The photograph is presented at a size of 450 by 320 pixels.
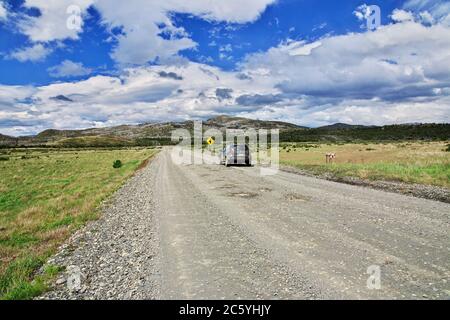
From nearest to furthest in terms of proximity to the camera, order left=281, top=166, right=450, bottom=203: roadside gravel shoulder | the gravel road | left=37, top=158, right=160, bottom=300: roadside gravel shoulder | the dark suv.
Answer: the gravel road → left=37, top=158, right=160, bottom=300: roadside gravel shoulder → left=281, top=166, right=450, bottom=203: roadside gravel shoulder → the dark suv

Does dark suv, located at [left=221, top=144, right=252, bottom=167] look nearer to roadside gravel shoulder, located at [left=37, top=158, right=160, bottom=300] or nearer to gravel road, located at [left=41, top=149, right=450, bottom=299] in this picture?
gravel road, located at [left=41, top=149, right=450, bottom=299]

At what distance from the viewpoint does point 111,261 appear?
7605 millimetres

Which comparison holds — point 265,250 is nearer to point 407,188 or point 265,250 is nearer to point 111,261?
point 111,261

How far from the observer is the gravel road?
18.6 feet

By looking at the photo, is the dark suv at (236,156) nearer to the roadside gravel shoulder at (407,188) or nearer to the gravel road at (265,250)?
the roadside gravel shoulder at (407,188)

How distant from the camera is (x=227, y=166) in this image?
102 ft

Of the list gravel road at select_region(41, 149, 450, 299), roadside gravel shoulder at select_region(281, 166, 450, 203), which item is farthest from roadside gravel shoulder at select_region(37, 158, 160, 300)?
roadside gravel shoulder at select_region(281, 166, 450, 203)

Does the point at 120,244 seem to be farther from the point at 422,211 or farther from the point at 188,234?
the point at 422,211

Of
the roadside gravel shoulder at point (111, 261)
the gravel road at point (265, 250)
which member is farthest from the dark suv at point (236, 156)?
the roadside gravel shoulder at point (111, 261)

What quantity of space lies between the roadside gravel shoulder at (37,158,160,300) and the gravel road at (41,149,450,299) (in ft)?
0.09

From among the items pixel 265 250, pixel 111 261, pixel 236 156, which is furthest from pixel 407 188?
pixel 236 156

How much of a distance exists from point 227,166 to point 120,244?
22382mm

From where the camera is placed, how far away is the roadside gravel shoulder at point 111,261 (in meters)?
5.97

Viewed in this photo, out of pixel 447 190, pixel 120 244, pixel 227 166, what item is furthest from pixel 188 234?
pixel 227 166
